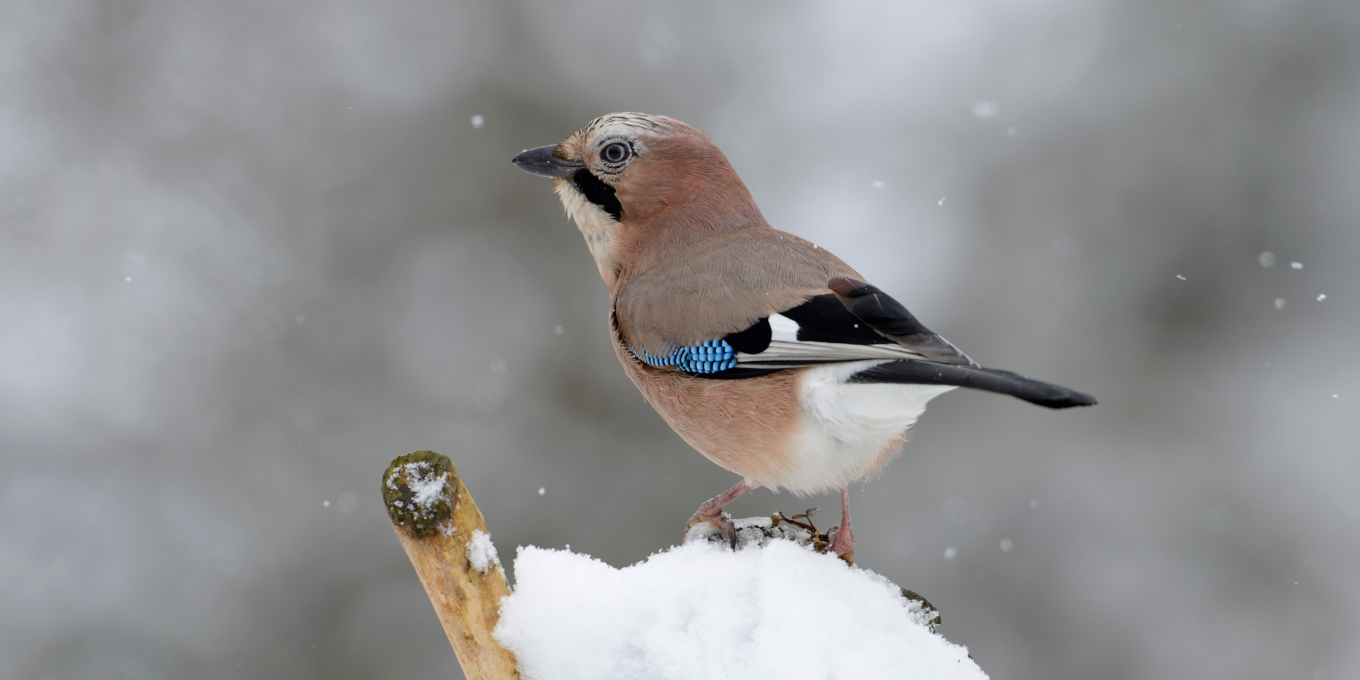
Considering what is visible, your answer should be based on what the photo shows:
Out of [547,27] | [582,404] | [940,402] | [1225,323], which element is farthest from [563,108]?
[1225,323]

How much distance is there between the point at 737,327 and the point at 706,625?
0.75m

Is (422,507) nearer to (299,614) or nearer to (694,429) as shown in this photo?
(694,429)

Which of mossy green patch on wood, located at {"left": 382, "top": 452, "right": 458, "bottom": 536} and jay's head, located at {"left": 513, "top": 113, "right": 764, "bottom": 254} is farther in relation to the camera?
jay's head, located at {"left": 513, "top": 113, "right": 764, "bottom": 254}

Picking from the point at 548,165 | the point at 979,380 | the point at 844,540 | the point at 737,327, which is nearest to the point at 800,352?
the point at 737,327

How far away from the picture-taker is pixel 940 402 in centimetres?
575

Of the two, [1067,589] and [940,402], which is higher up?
[940,402]

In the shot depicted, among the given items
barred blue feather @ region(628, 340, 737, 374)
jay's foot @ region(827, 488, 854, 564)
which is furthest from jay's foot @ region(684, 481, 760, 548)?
barred blue feather @ region(628, 340, 737, 374)

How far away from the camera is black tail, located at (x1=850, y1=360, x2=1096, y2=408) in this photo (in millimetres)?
1425

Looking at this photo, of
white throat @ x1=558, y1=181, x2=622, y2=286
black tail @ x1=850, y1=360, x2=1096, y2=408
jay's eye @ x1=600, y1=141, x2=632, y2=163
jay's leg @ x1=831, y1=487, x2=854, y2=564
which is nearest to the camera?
black tail @ x1=850, y1=360, x2=1096, y2=408

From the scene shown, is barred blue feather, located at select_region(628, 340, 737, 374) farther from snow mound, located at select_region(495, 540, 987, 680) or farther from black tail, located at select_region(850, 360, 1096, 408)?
snow mound, located at select_region(495, 540, 987, 680)

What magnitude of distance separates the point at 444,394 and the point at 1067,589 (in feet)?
14.0

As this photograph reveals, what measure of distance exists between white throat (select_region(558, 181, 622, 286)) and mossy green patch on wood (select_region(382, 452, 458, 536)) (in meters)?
1.27

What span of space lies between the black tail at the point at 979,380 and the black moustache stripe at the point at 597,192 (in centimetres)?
99

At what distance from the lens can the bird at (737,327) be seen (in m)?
2.00
